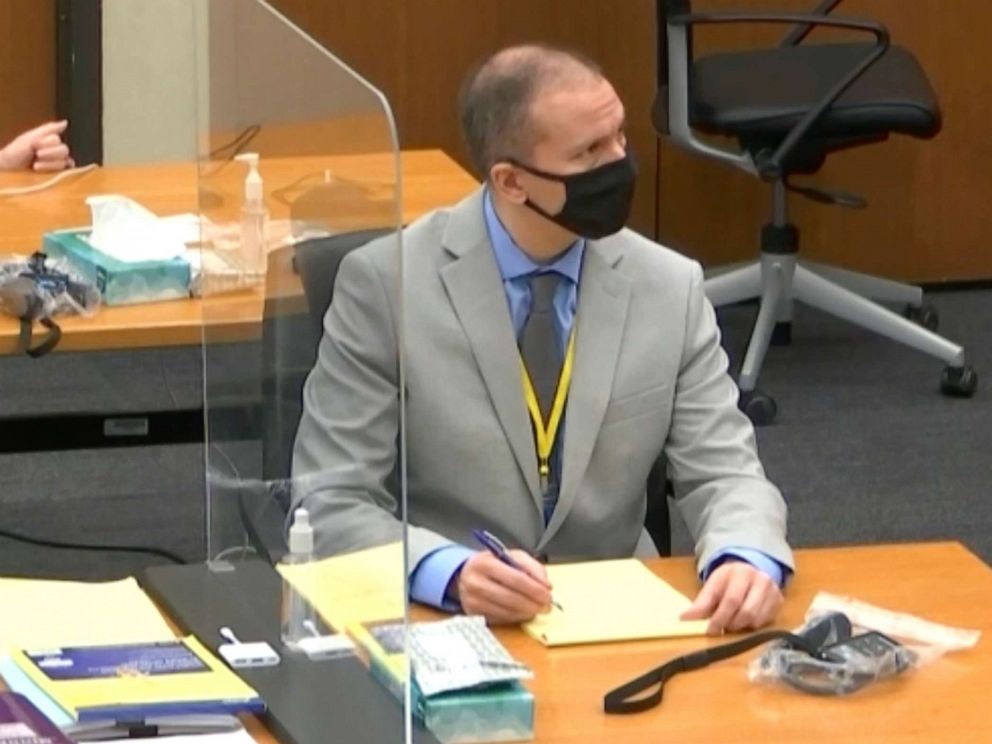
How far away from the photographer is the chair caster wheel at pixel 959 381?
5.10 metres

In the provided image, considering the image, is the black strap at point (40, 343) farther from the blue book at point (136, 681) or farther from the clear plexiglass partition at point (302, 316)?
the blue book at point (136, 681)

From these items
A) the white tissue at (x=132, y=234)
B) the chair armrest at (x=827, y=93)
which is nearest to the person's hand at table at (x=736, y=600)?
the white tissue at (x=132, y=234)

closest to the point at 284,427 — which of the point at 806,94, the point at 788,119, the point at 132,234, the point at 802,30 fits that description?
the point at 132,234

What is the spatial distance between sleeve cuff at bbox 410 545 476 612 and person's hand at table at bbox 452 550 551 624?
0.03 m

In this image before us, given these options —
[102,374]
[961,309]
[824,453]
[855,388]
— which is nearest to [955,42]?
[961,309]

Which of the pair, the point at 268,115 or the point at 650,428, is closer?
the point at 268,115

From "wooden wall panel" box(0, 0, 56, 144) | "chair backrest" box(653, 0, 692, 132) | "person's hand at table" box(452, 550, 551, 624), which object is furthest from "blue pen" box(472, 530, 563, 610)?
"wooden wall panel" box(0, 0, 56, 144)

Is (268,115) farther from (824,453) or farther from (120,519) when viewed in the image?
(824,453)

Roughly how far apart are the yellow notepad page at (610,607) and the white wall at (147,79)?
3043mm

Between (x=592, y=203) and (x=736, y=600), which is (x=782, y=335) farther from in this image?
(x=736, y=600)

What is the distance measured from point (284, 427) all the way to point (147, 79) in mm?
3306

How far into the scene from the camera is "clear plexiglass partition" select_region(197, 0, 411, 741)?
179 cm

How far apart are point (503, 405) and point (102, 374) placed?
288cm

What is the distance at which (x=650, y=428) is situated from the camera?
2.60m
